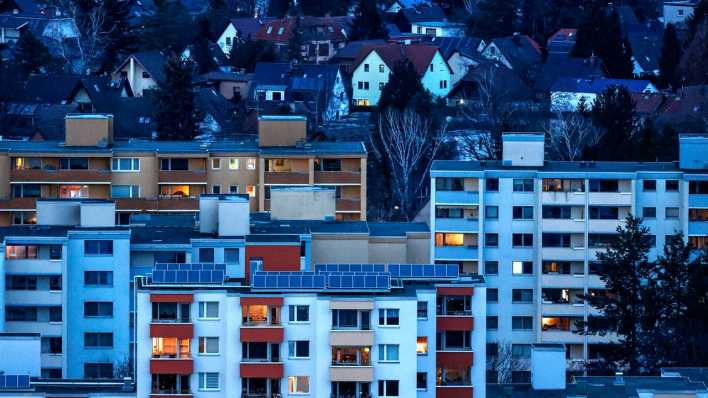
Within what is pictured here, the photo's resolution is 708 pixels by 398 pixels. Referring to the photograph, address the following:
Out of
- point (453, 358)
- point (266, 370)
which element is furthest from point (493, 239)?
point (266, 370)

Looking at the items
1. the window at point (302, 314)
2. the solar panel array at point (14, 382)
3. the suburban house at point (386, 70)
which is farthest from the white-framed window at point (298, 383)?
the suburban house at point (386, 70)

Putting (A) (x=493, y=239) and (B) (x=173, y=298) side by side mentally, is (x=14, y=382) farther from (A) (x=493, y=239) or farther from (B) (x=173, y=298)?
(A) (x=493, y=239)

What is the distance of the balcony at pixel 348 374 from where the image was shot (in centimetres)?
3578

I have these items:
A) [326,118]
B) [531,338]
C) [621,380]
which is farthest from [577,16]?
[621,380]

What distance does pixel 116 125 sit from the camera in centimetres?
6825

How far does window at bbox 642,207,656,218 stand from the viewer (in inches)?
2003

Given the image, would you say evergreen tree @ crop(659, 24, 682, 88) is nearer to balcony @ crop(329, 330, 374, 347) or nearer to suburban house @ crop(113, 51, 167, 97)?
suburban house @ crop(113, 51, 167, 97)

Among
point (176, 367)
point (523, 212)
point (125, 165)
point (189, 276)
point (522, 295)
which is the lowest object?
point (176, 367)

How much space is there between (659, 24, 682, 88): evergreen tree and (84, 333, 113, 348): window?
40025 mm

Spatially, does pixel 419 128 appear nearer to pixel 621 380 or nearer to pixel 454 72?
pixel 454 72

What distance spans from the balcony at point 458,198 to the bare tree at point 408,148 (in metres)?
9.59

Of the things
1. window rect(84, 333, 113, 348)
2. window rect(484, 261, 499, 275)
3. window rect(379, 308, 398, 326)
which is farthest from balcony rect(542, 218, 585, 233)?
window rect(379, 308, 398, 326)

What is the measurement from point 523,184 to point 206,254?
369 inches

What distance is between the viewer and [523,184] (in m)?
50.6
